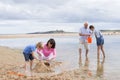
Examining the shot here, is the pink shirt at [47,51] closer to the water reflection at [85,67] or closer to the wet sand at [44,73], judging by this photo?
the wet sand at [44,73]

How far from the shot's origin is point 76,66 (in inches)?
586

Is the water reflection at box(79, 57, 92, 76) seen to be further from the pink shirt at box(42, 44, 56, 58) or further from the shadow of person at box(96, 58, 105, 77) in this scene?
the pink shirt at box(42, 44, 56, 58)

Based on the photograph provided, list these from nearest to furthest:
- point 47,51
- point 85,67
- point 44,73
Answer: point 44,73, point 47,51, point 85,67

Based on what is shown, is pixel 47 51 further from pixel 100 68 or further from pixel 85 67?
pixel 100 68

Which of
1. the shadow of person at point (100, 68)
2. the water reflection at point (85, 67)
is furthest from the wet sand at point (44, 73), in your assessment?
the shadow of person at point (100, 68)

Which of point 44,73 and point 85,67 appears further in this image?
point 85,67

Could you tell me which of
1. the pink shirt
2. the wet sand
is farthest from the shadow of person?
the pink shirt

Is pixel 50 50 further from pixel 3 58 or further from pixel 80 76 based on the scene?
pixel 3 58

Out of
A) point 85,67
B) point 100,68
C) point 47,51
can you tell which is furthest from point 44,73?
point 100,68

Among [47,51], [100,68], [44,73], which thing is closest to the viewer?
[44,73]

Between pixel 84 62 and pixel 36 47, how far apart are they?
152 inches

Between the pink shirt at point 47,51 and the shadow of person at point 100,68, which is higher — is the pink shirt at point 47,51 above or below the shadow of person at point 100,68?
above

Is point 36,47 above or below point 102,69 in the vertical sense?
above

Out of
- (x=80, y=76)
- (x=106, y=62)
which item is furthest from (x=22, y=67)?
(x=106, y=62)
